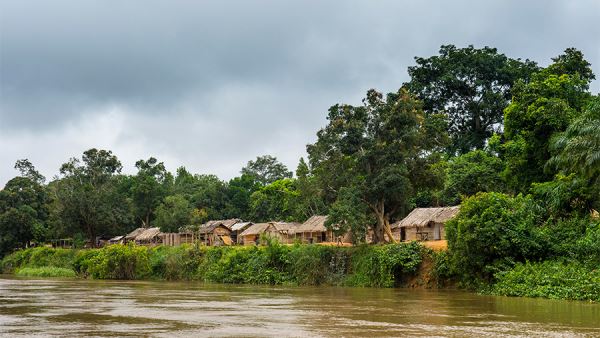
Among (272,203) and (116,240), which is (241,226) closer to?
(272,203)

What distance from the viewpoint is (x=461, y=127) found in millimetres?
75500

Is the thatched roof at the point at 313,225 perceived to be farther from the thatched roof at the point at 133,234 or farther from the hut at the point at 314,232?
the thatched roof at the point at 133,234

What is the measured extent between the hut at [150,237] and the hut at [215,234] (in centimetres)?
657

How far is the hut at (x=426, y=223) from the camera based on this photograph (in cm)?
5262

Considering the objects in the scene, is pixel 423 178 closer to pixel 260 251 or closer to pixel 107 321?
pixel 260 251

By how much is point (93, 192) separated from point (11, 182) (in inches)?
660

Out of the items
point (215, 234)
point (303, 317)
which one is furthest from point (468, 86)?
point (303, 317)

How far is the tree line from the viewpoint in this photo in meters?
36.0

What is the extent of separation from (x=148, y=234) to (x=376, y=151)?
48.1 meters

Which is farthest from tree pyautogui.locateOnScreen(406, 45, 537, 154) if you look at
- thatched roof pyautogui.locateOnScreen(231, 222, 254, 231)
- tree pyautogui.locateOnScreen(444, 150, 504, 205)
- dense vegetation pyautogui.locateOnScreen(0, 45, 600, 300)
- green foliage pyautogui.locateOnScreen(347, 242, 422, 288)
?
green foliage pyautogui.locateOnScreen(347, 242, 422, 288)

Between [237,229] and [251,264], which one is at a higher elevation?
[237,229]

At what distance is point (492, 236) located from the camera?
103 feet

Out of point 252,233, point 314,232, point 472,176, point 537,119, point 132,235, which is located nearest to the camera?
point 537,119

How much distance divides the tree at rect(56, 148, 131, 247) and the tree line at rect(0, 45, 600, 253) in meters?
0.14
